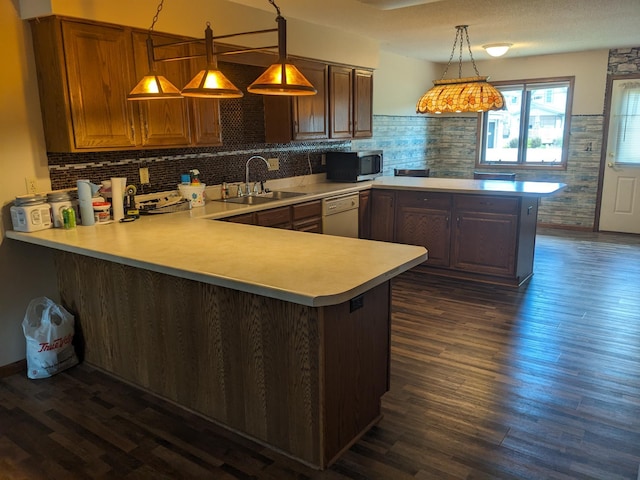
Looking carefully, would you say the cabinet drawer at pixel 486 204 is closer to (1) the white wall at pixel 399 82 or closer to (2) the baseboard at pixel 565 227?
(1) the white wall at pixel 399 82

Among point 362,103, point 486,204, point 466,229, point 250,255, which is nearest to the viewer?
point 250,255

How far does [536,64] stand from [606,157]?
1627mm

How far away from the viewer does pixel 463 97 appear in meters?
4.39

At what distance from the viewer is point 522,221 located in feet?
14.5

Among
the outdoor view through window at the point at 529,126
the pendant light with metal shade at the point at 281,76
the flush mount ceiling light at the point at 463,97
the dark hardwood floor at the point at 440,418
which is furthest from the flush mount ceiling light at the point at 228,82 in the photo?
the outdoor view through window at the point at 529,126

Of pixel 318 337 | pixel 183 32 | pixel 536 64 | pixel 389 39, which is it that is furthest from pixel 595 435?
pixel 536 64

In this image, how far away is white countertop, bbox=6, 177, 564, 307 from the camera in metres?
1.92

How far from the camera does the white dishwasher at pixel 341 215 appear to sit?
4691 mm

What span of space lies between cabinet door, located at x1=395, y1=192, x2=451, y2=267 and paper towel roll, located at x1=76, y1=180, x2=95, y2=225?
9.81 feet

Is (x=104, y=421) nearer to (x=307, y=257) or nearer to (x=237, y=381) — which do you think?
(x=237, y=381)

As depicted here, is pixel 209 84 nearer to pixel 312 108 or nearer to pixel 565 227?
pixel 312 108

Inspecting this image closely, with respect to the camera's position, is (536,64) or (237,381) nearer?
(237,381)

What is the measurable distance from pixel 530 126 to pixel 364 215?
3.62 metres

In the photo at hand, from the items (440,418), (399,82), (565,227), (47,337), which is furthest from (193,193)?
(565,227)
